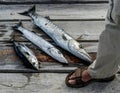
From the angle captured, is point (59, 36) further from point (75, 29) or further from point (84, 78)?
point (84, 78)

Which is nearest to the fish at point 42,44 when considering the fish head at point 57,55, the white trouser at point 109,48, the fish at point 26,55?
the fish head at point 57,55

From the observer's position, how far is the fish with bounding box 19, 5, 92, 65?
101 inches

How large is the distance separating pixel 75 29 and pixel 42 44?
419mm

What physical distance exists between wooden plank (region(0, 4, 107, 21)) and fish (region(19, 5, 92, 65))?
0.15 m

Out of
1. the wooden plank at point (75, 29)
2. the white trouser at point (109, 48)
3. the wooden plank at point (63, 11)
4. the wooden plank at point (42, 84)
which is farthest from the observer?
the wooden plank at point (63, 11)

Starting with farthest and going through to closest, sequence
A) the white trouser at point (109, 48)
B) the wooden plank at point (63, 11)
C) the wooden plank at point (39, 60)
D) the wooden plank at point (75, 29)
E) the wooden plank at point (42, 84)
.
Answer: the wooden plank at point (63, 11) → the wooden plank at point (75, 29) → the wooden plank at point (39, 60) → the wooden plank at point (42, 84) → the white trouser at point (109, 48)

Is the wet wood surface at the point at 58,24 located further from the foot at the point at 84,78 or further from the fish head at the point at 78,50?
the foot at the point at 84,78

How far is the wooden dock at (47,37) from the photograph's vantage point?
2.32m

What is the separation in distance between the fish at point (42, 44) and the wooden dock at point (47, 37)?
0.10 feet

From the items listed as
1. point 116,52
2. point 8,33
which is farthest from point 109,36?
point 8,33

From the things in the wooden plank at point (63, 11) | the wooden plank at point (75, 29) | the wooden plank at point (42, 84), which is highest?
the wooden plank at point (42, 84)

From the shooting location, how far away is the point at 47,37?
2.97 meters

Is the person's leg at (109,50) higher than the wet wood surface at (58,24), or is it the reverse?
the person's leg at (109,50)

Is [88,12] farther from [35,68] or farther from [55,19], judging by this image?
[35,68]
